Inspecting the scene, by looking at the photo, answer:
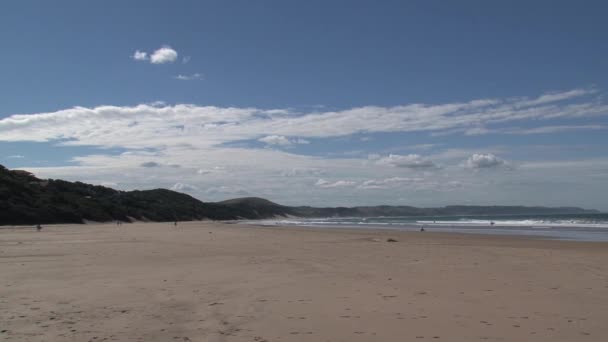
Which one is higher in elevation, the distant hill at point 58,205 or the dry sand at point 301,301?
the distant hill at point 58,205

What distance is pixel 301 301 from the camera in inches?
351

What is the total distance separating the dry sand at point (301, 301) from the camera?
6758mm

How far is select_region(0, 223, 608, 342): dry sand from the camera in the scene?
22.2 feet

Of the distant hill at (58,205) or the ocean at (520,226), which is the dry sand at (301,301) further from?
the distant hill at (58,205)

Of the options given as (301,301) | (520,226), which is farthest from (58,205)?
(301,301)

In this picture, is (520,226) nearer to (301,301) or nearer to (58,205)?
(301,301)

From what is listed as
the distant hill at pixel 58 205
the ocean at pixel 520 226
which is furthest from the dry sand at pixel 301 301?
the distant hill at pixel 58 205

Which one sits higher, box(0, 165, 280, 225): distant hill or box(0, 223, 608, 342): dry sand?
box(0, 165, 280, 225): distant hill

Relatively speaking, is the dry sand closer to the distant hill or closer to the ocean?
the ocean

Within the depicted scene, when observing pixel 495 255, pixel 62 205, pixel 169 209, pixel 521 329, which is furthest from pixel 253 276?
pixel 169 209

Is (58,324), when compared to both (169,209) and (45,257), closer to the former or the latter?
(45,257)

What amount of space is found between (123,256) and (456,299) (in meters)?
12.3

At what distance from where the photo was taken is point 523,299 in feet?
29.7

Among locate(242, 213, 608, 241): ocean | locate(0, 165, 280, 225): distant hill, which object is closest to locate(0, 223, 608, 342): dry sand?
locate(242, 213, 608, 241): ocean
